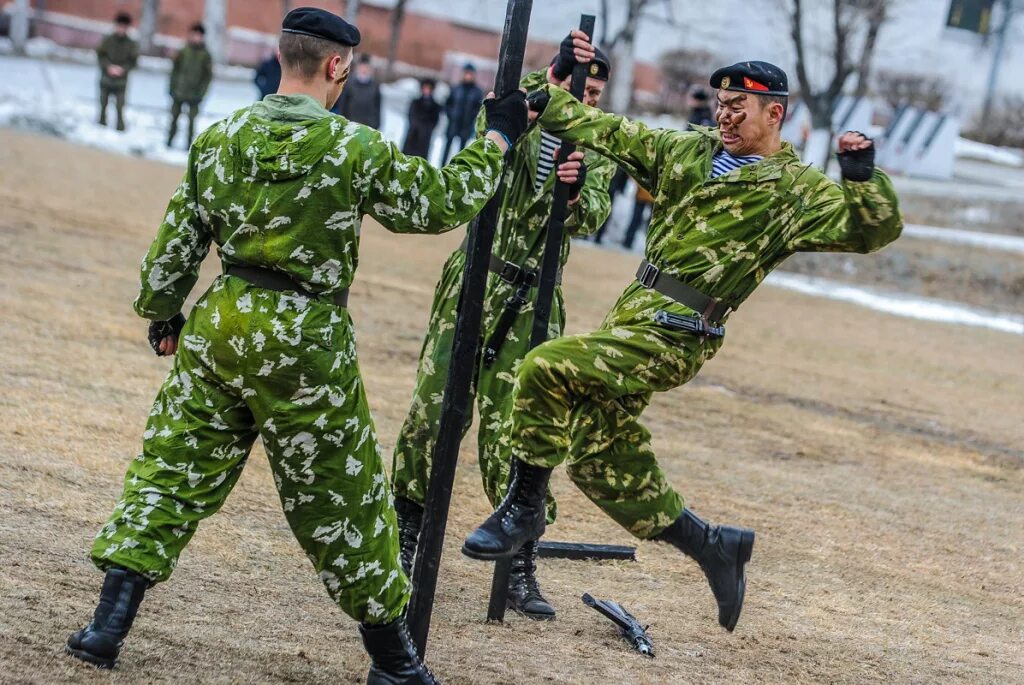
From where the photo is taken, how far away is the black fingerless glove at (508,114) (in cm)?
448

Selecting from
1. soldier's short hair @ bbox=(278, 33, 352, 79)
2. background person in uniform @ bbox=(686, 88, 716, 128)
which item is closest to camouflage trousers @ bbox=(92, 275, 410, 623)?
soldier's short hair @ bbox=(278, 33, 352, 79)

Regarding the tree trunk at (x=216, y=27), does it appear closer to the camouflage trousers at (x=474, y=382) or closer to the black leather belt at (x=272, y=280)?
the camouflage trousers at (x=474, y=382)

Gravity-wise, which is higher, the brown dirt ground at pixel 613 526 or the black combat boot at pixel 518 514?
the black combat boot at pixel 518 514

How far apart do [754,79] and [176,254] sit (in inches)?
81.3

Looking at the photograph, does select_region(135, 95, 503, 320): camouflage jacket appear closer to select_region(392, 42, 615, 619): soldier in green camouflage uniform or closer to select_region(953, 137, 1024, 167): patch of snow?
select_region(392, 42, 615, 619): soldier in green camouflage uniform

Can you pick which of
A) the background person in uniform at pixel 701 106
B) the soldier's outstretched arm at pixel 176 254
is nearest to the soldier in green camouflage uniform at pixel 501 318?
the soldier's outstretched arm at pixel 176 254

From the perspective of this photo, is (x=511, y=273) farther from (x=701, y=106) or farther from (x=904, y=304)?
(x=904, y=304)

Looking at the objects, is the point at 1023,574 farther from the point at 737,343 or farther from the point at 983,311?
the point at 983,311

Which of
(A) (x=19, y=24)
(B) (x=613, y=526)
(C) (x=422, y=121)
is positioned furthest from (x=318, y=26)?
(A) (x=19, y=24)

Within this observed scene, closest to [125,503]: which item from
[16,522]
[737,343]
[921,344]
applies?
[16,522]

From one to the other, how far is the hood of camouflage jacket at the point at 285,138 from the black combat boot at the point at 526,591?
2.14m

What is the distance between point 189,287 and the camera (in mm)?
4281

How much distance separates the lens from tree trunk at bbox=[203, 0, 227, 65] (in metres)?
40.1

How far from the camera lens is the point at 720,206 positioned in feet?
15.8
